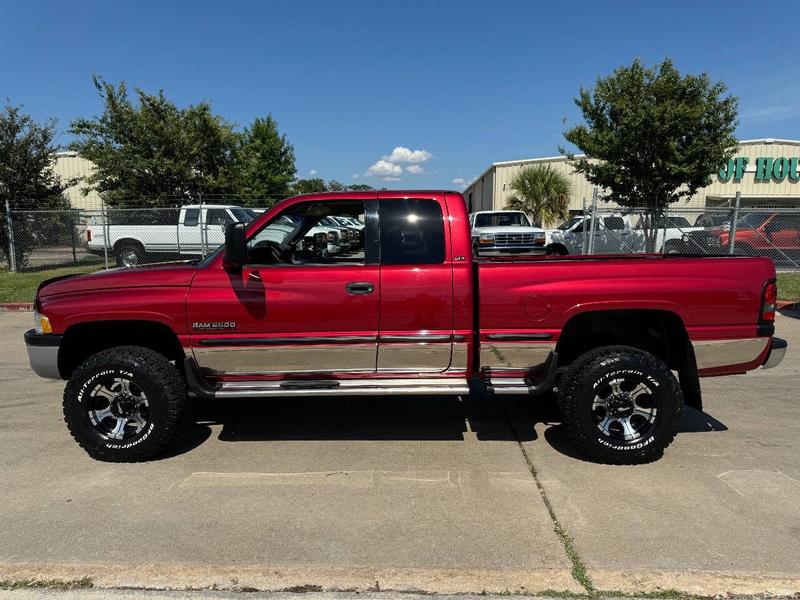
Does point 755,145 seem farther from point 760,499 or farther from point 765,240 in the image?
point 760,499

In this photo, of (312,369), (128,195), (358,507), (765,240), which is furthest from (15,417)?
(765,240)

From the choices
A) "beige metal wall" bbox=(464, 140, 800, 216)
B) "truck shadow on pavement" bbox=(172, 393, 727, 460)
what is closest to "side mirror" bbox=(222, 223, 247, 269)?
"truck shadow on pavement" bbox=(172, 393, 727, 460)

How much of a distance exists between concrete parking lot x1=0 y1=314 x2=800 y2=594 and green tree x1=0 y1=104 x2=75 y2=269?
13696mm

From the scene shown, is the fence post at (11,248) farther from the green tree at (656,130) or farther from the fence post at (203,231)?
the green tree at (656,130)

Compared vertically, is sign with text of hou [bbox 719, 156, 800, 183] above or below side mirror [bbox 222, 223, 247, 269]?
above

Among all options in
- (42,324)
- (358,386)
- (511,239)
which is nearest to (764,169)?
(511,239)

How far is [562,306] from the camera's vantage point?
389cm

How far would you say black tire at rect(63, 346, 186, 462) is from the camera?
394cm

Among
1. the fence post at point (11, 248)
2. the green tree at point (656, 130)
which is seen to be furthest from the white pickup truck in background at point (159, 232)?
the green tree at point (656, 130)

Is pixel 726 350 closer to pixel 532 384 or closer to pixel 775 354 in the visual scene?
pixel 775 354

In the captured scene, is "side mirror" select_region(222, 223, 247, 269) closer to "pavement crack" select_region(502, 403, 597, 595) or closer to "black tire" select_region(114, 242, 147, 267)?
"pavement crack" select_region(502, 403, 597, 595)

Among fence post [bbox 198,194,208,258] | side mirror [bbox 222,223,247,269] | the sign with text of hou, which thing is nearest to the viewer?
side mirror [bbox 222,223,247,269]

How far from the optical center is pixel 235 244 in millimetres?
3770

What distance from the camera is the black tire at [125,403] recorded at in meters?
3.94
